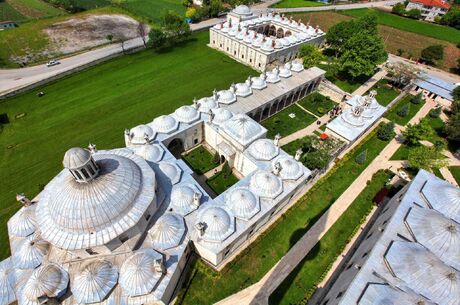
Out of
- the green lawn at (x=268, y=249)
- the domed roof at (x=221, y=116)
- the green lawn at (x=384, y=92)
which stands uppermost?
the domed roof at (x=221, y=116)

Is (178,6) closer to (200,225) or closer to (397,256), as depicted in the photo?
(200,225)

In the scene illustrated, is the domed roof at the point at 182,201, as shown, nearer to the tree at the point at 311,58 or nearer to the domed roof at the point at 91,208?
the domed roof at the point at 91,208

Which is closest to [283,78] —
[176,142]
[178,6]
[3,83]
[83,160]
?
[176,142]

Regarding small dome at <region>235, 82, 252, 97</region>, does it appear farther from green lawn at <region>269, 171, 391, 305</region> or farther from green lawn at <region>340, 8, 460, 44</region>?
green lawn at <region>340, 8, 460, 44</region>

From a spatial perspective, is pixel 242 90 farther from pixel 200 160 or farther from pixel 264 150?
pixel 264 150

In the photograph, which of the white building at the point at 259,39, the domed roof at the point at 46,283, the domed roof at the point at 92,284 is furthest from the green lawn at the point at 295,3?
the domed roof at the point at 46,283
